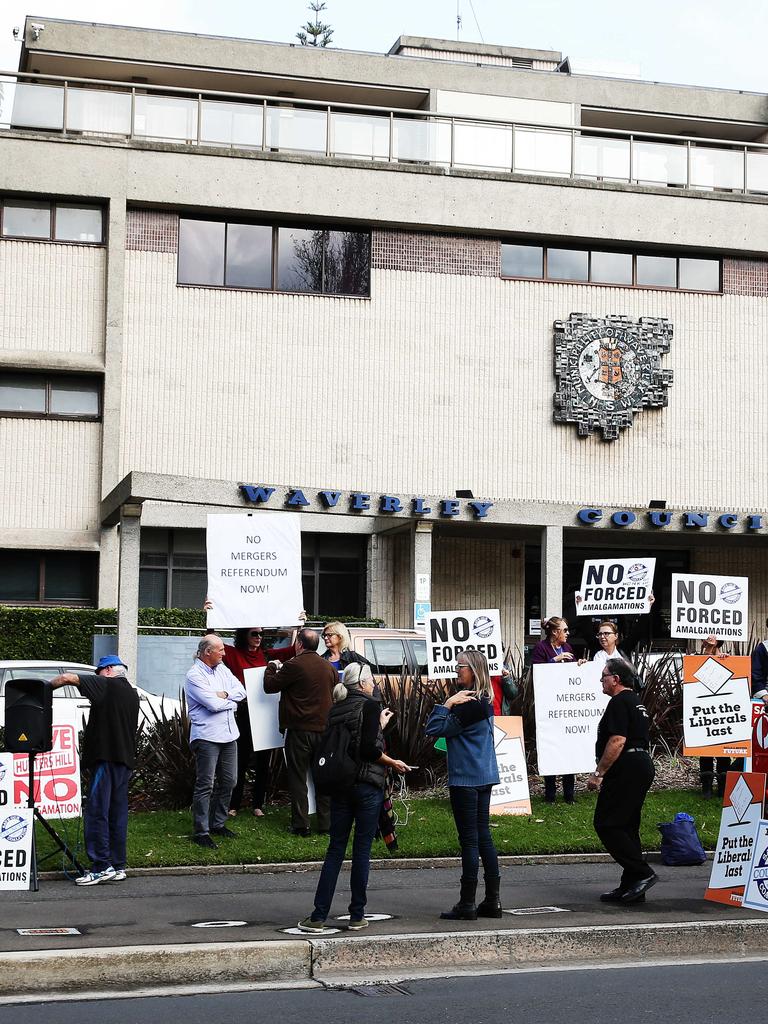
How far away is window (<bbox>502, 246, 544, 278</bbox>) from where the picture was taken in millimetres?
28141

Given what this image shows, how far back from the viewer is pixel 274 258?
2716 cm

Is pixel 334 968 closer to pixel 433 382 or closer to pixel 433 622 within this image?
pixel 433 622

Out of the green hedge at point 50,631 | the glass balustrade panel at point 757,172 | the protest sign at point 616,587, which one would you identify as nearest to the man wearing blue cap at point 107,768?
the protest sign at point 616,587

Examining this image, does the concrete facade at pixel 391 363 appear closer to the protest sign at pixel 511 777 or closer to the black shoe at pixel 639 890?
the protest sign at pixel 511 777

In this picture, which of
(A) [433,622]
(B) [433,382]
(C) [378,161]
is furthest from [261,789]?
(C) [378,161]

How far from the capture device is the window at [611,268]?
92.6 feet

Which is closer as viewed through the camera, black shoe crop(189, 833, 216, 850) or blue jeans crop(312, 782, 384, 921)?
blue jeans crop(312, 782, 384, 921)

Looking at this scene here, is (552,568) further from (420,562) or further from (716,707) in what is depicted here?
(716,707)

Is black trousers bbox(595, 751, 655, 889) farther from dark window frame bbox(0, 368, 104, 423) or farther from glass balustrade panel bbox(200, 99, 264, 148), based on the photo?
glass balustrade panel bbox(200, 99, 264, 148)

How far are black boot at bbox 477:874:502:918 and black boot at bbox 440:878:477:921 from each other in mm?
80

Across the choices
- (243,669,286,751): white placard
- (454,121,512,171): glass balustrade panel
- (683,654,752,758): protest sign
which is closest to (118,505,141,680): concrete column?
(243,669,286,751): white placard

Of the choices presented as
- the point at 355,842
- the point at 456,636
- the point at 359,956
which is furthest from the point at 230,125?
the point at 359,956

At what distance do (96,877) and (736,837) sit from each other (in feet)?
16.4

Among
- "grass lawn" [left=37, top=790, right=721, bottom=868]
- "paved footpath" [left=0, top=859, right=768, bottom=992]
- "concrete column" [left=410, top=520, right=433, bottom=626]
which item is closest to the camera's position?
"paved footpath" [left=0, top=859, right=768, bottom=992]
